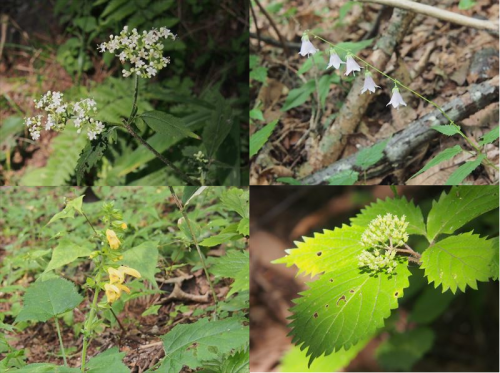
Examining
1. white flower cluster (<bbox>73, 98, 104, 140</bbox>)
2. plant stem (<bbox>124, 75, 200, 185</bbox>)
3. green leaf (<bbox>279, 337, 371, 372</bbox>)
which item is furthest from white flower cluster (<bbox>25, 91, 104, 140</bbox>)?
green leaf (<bbox>279, 337, 371, 372</bbox>)

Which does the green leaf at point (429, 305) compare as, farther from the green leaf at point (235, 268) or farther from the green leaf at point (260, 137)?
the green leaf at point (260, 137)

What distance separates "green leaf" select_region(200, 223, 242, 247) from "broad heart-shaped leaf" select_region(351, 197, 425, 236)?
0.43 meters

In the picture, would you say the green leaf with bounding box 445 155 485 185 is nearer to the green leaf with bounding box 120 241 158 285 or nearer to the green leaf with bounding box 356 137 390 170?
the green leaf with bounding box 356 137 390 170

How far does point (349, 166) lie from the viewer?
2535 millimetres

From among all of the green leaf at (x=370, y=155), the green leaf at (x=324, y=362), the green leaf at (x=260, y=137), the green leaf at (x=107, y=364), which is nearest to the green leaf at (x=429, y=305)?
the green leaf at (x=324, y=362)

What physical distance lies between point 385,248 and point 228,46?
4.03 feet

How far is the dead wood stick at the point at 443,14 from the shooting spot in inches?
99.6

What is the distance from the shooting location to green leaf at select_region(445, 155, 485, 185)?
2350 mm

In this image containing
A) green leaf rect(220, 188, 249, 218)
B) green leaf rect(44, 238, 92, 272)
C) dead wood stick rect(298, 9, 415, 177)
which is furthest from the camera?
dead wood stick rect(298, 9, 415, 177)

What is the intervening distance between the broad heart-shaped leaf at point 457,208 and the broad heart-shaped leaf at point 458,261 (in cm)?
4

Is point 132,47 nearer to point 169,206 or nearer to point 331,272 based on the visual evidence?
point 169,206

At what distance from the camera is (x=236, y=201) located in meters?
2.36

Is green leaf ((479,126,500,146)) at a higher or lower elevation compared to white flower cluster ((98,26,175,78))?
lower

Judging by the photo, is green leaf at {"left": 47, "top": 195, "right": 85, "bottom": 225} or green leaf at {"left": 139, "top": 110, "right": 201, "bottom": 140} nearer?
green leaf at {"left": 47, "top": 195, "right": 85, "bottom": 225}
